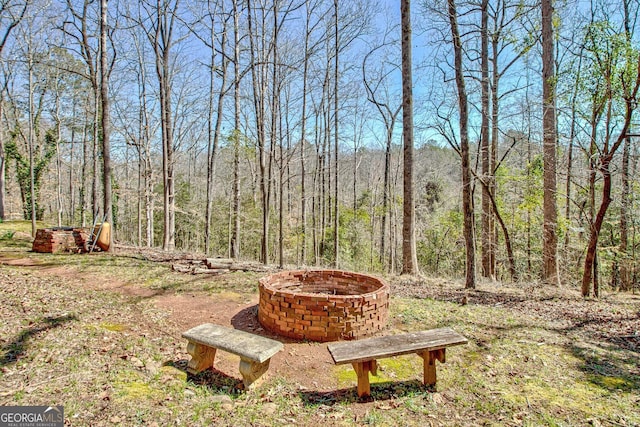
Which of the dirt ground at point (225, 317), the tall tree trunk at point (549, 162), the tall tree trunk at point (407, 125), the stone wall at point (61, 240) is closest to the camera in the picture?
the dirt ground at point (225, 317)

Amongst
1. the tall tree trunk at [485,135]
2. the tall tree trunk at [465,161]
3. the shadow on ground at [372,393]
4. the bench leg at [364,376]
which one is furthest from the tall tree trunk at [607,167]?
the bench leg at [364,376]

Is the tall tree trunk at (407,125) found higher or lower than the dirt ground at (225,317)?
higher

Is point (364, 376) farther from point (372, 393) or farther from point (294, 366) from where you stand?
point (294, 366)

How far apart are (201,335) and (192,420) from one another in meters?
0.87

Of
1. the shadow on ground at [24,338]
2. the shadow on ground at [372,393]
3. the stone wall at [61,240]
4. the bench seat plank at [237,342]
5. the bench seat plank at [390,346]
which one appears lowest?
the shadow on ground at [372,393]

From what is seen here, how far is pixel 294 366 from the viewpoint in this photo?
3.19 meters

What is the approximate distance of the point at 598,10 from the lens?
7645 mm

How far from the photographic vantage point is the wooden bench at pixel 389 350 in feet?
8.38

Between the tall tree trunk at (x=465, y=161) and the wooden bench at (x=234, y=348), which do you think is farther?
the tall tree trunk at (x=465, y=161)

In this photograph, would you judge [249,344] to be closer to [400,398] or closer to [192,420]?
[192,420]

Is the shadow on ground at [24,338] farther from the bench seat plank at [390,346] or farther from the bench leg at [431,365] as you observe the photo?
the bench leg at [431,365]

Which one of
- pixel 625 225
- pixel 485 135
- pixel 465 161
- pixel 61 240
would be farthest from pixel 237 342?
pixel 625 225

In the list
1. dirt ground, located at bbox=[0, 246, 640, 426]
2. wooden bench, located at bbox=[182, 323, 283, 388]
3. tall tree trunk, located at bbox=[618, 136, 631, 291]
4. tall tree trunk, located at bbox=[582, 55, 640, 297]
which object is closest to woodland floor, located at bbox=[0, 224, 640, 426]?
dirt ground, located at bbox=[0, 246, 640, 426]

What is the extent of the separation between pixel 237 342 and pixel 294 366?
0.71m
